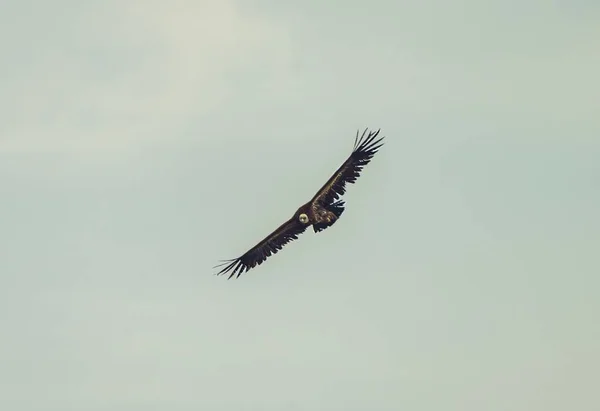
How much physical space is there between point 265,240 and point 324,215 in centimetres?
558

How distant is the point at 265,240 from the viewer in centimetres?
10594

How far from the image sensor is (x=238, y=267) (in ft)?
351

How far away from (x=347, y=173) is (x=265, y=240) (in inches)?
253

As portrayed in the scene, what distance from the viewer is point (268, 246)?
349ft

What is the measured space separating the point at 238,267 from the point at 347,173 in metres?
8.55

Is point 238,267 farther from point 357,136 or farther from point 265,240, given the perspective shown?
point 357,136

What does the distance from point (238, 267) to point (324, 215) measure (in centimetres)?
751

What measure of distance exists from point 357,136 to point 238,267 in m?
9.93

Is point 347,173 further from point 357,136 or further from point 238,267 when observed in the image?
point 238,267

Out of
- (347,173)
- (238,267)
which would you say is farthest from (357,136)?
(238,267)

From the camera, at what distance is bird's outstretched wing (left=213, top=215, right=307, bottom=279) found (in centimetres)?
10506

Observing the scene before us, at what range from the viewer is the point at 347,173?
334 ft

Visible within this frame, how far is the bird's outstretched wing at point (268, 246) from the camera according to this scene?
105 meters
